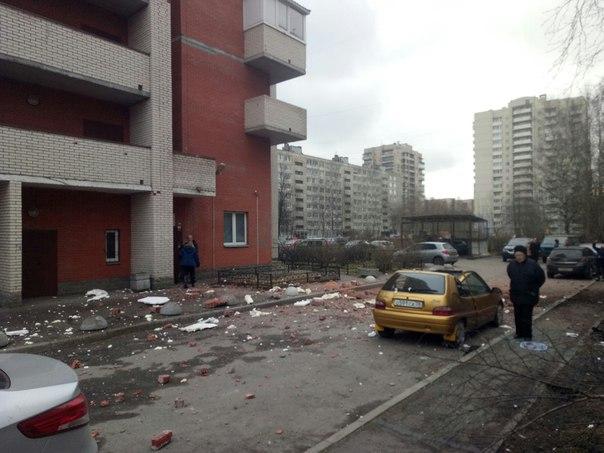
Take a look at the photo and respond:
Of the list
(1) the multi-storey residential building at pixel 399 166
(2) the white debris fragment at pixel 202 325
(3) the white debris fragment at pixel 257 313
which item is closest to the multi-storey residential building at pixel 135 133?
(3) the white debris fragment at pixel 257 313

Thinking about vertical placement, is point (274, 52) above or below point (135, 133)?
above

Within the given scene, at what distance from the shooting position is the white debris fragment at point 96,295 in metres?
12.9

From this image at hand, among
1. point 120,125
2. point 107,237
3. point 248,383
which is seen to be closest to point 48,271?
point 107,237

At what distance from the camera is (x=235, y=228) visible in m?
19.1

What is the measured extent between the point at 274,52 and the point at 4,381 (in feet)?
60.1

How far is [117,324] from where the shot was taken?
31.2 ft

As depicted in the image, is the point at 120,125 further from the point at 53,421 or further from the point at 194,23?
the point at 53,421

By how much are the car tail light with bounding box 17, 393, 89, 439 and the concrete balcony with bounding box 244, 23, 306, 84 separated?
17749 millimetres

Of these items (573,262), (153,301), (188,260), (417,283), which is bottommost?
(153,301)

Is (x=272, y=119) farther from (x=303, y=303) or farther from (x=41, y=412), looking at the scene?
(x=41, y=412)

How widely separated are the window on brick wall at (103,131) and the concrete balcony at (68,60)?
3.09 feet

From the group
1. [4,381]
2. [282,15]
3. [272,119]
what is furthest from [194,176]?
[4,381]

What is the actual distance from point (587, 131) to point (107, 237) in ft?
119

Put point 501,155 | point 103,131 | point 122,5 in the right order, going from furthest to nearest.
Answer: point 501,155
point 103,131
point 122,5
